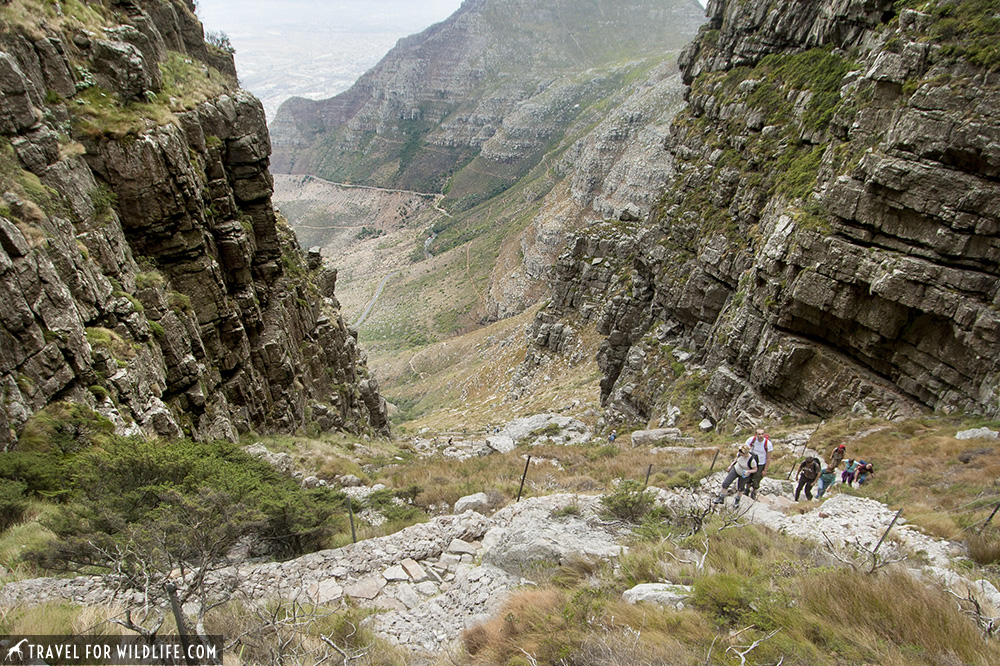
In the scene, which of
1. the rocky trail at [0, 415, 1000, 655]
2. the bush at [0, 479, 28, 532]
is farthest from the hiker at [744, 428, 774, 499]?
the bush at [0, 479, 28, 532]

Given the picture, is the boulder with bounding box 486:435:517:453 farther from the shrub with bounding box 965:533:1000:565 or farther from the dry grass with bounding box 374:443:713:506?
the shrub with bounding box 965:533:1000:565

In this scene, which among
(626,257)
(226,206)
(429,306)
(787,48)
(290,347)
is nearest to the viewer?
(226,206)

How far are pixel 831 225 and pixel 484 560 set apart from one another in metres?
14.5

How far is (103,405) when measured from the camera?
977 centimetres

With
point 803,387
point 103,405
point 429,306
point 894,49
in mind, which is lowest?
point 429,306

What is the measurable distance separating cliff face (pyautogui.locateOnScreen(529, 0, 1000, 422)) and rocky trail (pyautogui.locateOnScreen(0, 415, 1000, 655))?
22.5 ft

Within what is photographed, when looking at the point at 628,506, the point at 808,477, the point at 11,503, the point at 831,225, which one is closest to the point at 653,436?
the point at 808,477

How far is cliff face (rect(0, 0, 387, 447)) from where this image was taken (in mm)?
9312

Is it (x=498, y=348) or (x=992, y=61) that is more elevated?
(x=992, y=61)

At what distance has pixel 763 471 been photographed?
10.6 m

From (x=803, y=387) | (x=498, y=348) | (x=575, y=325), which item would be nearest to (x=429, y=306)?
(x=498, y=348)

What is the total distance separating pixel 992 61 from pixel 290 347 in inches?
948

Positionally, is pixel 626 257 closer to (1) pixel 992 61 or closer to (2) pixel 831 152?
(2) pixel 831 152

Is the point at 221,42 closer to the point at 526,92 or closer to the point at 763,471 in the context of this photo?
the point at 763,471
